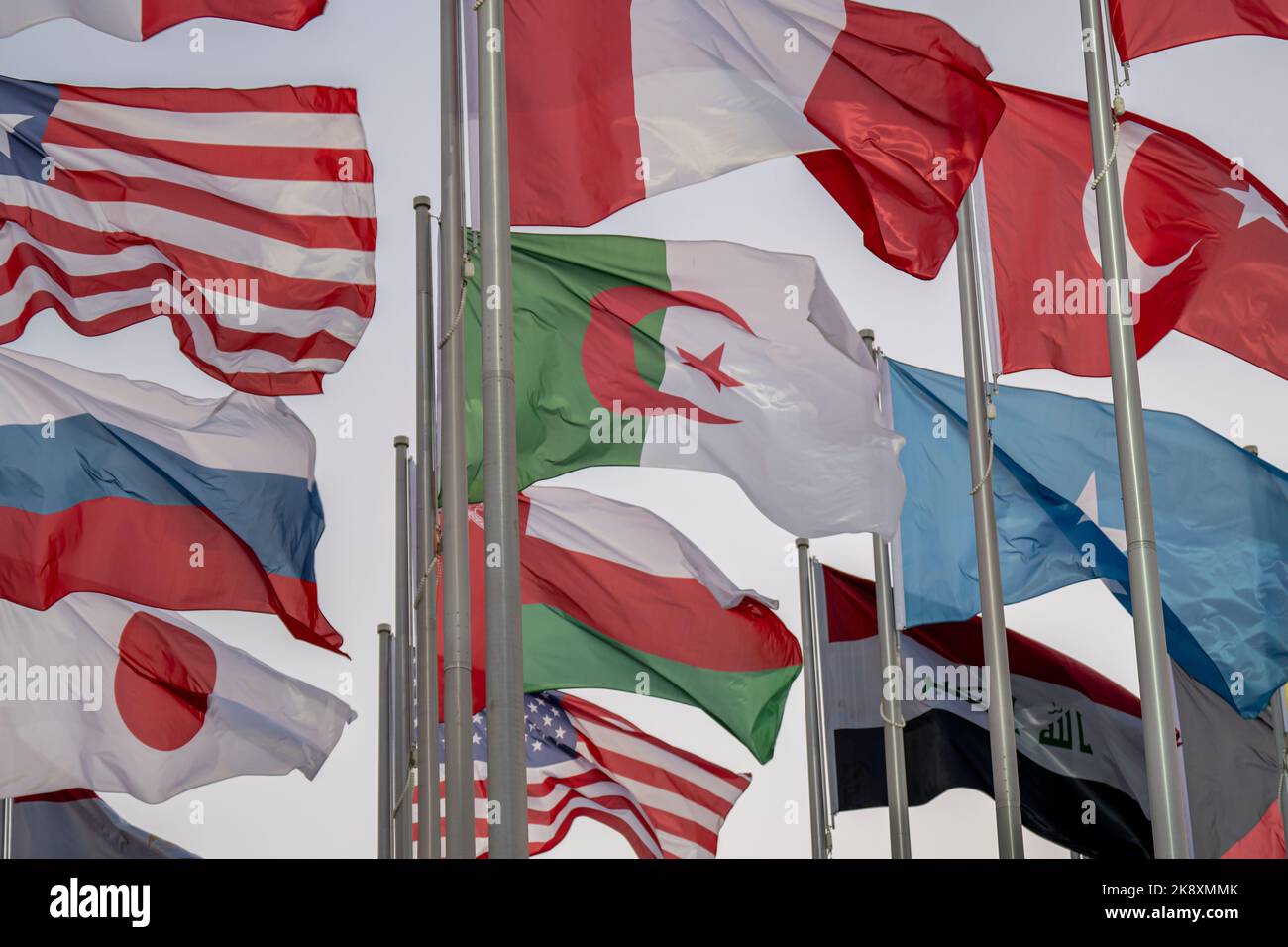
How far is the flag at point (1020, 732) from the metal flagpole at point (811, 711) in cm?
29

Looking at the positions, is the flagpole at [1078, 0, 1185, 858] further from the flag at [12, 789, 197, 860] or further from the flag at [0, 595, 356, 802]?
the flag at [12, 789, 197, 860]

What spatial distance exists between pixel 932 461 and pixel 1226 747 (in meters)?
6.69

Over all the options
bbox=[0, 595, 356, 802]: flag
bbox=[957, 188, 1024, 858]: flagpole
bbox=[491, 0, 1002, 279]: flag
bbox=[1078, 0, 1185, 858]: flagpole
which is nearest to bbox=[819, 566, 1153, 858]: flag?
bbox=[957, 188, 1024, 858]: flagpole

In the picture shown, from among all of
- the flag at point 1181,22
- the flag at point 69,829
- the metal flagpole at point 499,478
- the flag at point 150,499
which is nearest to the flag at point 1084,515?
the flag at point 150,499

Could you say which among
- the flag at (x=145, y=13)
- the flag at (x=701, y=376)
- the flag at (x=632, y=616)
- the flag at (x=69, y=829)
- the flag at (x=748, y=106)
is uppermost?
the flag at (x=145, y=13)

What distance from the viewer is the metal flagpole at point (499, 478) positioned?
10.5 metres

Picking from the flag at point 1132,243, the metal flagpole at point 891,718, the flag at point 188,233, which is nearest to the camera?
the flag at point 1132,243

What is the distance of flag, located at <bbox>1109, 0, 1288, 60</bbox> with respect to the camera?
14.6 metres

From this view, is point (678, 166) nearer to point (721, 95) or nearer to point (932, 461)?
point (721, 95)

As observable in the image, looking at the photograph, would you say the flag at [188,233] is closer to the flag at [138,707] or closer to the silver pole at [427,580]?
the silver pole at [427,580]

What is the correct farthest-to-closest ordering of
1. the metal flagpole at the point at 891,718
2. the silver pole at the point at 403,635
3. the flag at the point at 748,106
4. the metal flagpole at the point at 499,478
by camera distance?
the silver pole at the point at 403,635 → the metal flagpole at the point at 891,718 → the flag at the point at 748,106 → the metal flagpole at the point at 499,478

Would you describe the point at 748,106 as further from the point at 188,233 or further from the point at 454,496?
the point at 188,233
